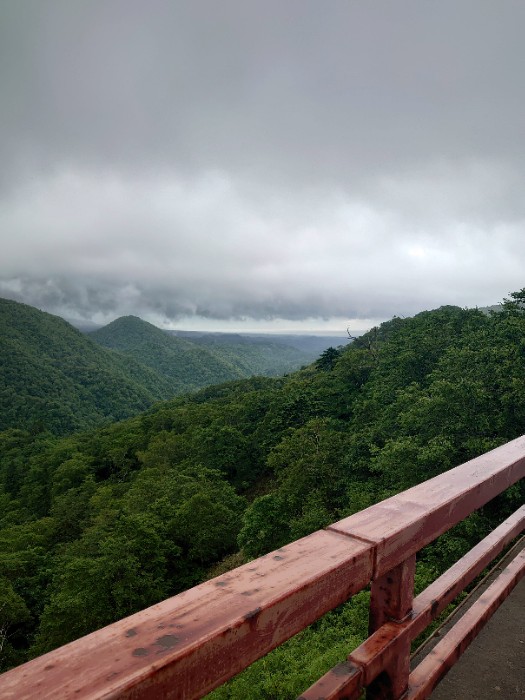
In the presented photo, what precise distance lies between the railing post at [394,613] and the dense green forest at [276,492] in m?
7.03

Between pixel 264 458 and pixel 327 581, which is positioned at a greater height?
pixel 327 581

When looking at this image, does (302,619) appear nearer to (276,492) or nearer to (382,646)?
(382,646)

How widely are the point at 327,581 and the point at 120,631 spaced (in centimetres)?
58

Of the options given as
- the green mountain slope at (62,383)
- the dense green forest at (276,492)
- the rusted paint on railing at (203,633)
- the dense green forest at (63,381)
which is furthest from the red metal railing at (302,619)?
the green mountain slope at (62,383)

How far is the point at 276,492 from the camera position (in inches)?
965

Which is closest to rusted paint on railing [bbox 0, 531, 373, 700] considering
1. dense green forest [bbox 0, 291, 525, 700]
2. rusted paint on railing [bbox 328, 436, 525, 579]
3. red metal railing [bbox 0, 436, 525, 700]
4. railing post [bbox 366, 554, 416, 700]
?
red metal railing [bbox 0, 436, 525, 700]

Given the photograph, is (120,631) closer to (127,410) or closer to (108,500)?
(108,500)

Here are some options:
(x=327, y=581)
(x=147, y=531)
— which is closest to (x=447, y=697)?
(x=327, y=581)

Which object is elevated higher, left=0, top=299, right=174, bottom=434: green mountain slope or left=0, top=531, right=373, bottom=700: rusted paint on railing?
left=0, top=531, right=373, bottom=700: rusted paint on railing

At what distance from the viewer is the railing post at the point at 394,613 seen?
1.54 meters

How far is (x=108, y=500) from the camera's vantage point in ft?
108

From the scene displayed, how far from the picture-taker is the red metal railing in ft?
2.83

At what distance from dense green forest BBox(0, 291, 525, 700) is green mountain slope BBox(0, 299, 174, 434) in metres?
51.9

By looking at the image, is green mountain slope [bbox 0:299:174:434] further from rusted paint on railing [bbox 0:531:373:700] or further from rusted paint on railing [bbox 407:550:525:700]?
rusted paint on railing [bbox 0:531:373:700]
